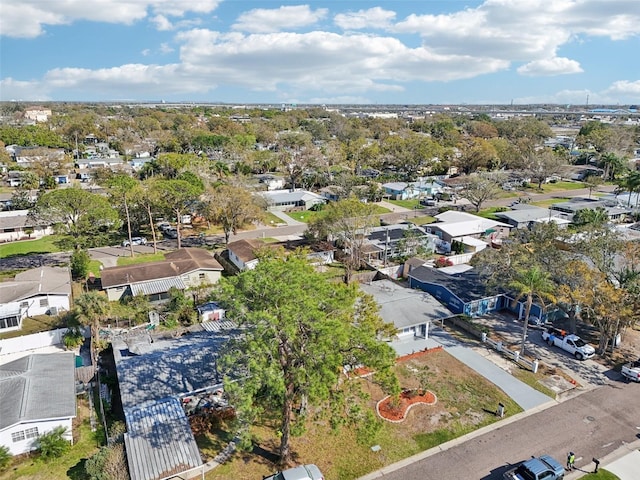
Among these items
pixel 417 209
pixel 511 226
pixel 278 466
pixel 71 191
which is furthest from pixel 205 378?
pixel 417 209

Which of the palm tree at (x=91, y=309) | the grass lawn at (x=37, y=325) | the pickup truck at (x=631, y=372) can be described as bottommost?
the grass lawn at (x=37, y=325)

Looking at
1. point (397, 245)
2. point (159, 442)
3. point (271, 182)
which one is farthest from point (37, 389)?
point (271, 182)

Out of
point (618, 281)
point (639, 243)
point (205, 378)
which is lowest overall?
point (205, 378)

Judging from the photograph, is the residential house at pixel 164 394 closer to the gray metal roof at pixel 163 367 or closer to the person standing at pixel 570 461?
the gray metal roof at pixel 163 367

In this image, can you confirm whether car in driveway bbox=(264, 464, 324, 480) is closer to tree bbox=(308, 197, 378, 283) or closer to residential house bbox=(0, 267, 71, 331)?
tree bbox=(308, 197, 378, 283)

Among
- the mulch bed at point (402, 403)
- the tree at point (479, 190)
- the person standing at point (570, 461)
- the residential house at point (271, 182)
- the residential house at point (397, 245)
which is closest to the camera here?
the person standing at point (570, 461)

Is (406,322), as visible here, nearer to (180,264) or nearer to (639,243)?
(639,243)

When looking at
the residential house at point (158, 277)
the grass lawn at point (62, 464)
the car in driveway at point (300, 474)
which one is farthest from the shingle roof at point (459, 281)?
the grass lawn at point (62, 464)
